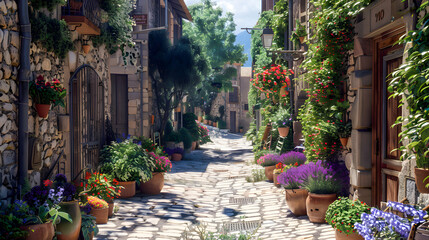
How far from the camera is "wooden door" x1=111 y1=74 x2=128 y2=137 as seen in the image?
44.1 feet

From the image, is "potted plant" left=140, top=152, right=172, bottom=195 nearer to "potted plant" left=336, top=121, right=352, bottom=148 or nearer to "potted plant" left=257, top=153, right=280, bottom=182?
"potted plant" left=257, top=153, right=280, bottom=182

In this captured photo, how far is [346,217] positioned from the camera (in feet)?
15.1

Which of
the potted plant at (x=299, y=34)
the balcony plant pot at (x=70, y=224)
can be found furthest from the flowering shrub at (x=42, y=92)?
the potted plant at (x=299, y=34)

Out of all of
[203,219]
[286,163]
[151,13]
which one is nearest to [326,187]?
[203,219]

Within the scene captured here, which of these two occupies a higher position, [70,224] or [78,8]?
[78,8]

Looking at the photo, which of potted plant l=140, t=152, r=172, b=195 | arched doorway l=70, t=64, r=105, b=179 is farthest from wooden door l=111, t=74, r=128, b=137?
arched doorway l=70, t=64, r=105, b=179

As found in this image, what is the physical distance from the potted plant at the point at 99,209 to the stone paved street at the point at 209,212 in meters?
0.10

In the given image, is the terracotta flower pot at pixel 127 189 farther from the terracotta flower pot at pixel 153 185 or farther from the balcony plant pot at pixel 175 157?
the balcony plant pot at pixel 175 157

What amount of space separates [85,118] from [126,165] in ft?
3.79

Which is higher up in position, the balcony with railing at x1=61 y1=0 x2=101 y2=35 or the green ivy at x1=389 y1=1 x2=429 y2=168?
the balcony with railing at x1=61 y1=0 x2=101 y2=35

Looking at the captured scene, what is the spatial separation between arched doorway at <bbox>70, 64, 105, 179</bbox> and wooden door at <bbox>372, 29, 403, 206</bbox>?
400 cm

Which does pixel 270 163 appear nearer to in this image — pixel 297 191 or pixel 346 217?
pixel 297 191

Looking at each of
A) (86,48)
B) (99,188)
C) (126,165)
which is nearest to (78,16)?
(86,48)

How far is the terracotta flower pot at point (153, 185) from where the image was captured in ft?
28.7
